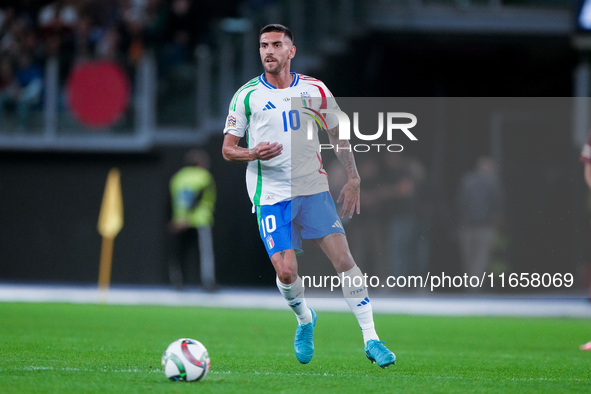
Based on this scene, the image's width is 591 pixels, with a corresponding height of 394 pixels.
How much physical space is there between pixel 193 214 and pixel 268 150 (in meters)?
8.75

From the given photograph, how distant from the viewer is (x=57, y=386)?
489 centimetres

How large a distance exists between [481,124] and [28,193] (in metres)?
8.54

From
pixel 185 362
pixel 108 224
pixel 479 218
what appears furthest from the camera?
pixel 479 218

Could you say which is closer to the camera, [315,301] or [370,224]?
[370,224]

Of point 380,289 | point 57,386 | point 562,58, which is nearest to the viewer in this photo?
point 57,386

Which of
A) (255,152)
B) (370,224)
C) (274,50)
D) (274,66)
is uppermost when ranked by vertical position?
(274,50)

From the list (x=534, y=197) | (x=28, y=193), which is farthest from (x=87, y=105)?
(x=534, y=197)

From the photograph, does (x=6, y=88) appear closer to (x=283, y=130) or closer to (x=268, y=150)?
(x=283, y=130)

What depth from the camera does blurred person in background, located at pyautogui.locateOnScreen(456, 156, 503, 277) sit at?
1369 cm

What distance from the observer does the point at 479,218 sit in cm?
1380

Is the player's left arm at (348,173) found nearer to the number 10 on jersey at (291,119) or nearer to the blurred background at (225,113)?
the number 10 on jersey at (291,119)

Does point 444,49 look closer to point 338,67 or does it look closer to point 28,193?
point 338,67

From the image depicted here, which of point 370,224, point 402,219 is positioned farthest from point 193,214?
point 402,219

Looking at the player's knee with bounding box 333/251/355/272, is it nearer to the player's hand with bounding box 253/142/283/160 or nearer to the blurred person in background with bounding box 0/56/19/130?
the player's hand with bounding box 253/142/283/160
